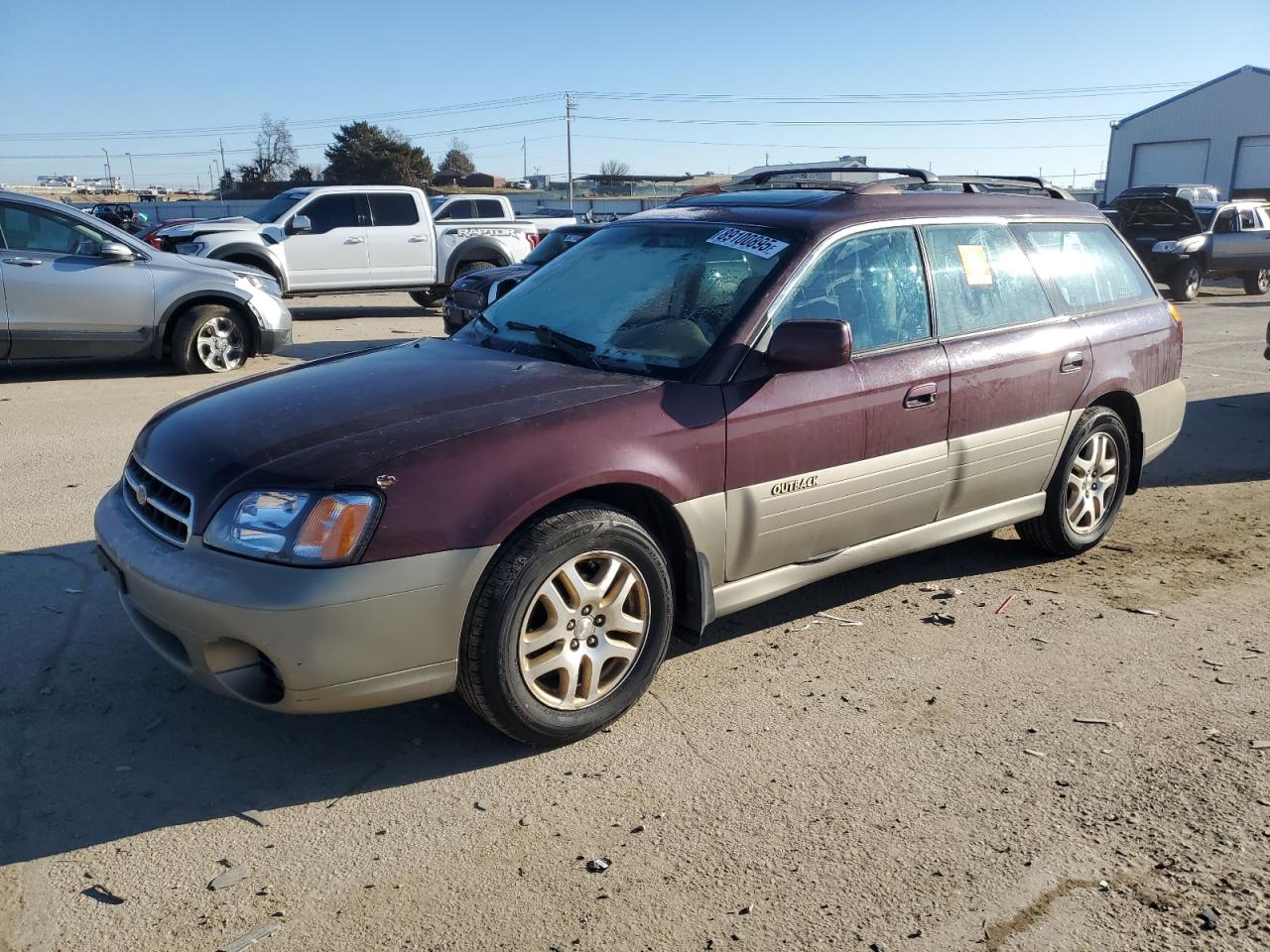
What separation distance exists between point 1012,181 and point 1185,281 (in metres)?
18.8

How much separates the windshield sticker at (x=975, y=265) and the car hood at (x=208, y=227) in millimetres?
12765

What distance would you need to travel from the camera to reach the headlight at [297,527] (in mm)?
3021

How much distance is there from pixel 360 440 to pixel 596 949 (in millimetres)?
1626

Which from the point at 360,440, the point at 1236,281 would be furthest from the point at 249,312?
the point at 1236,281

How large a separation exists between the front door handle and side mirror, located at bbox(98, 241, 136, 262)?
7.78m

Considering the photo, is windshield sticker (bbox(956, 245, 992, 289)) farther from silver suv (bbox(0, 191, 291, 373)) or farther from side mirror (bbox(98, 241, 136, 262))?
side mirror (bbox(98, 241, 136, 262))

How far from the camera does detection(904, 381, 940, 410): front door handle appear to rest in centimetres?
429

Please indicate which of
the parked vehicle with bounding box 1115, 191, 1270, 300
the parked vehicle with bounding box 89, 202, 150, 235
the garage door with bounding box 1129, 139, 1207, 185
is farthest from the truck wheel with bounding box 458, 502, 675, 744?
the garage door with bounding box 1129, 139, 1207, 185

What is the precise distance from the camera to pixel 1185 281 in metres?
21.7

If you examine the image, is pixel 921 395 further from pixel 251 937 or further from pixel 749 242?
pixel 251 937

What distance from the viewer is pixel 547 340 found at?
13.9ft

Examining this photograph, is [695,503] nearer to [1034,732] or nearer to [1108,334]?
[1034,732]

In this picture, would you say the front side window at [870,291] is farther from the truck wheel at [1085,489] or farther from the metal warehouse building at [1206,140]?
the metal warehouse building at [1206,140]

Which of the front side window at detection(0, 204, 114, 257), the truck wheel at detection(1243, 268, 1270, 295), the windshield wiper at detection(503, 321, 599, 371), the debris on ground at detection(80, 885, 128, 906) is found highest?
the front side window at detection(0, 204, 114, 257)
